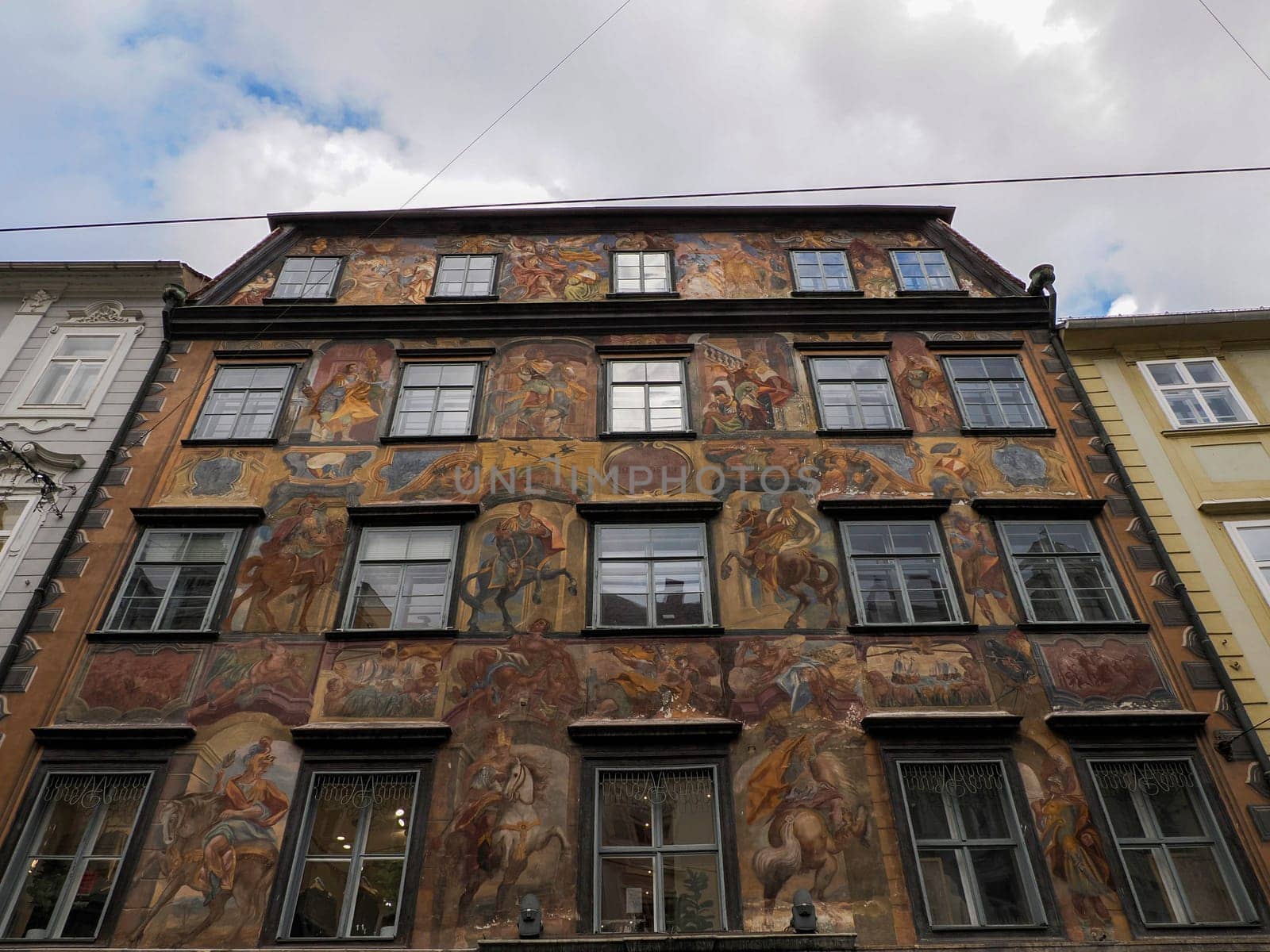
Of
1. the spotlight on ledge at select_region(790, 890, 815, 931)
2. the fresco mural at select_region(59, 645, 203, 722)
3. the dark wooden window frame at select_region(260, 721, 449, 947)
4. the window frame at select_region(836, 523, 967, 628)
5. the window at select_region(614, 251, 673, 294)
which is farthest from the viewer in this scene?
the window at select_region(614, 251, 673, 294)

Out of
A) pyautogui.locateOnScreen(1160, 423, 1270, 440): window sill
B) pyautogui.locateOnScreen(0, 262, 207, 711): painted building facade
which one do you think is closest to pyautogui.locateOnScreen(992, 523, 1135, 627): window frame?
pyautogui.locateOnScreen(1160, 423, 1270, 440): window sill

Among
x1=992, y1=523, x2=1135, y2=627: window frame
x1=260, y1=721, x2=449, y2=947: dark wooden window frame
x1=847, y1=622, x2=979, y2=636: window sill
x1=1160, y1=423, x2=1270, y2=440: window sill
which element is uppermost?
x1=1160, y1=423, x2=1270, y2=440: window sill

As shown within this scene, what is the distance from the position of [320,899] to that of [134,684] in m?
3.13

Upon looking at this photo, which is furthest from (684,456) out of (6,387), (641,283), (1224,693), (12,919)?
(6,387)

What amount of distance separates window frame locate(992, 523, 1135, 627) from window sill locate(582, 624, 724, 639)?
3470mm

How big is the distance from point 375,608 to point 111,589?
302 centimetres

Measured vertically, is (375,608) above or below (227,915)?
above

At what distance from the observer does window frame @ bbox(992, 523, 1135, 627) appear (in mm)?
9726

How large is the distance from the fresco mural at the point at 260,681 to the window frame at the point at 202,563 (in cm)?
45

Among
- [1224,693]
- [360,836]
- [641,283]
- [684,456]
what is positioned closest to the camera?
[360,836]

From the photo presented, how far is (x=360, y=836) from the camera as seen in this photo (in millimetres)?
8406

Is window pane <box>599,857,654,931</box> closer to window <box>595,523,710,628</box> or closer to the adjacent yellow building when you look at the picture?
window <box>595,523,710,628</box>

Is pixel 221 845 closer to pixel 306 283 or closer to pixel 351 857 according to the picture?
pixel 351 857

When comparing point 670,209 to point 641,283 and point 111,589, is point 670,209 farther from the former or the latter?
point 111,589
